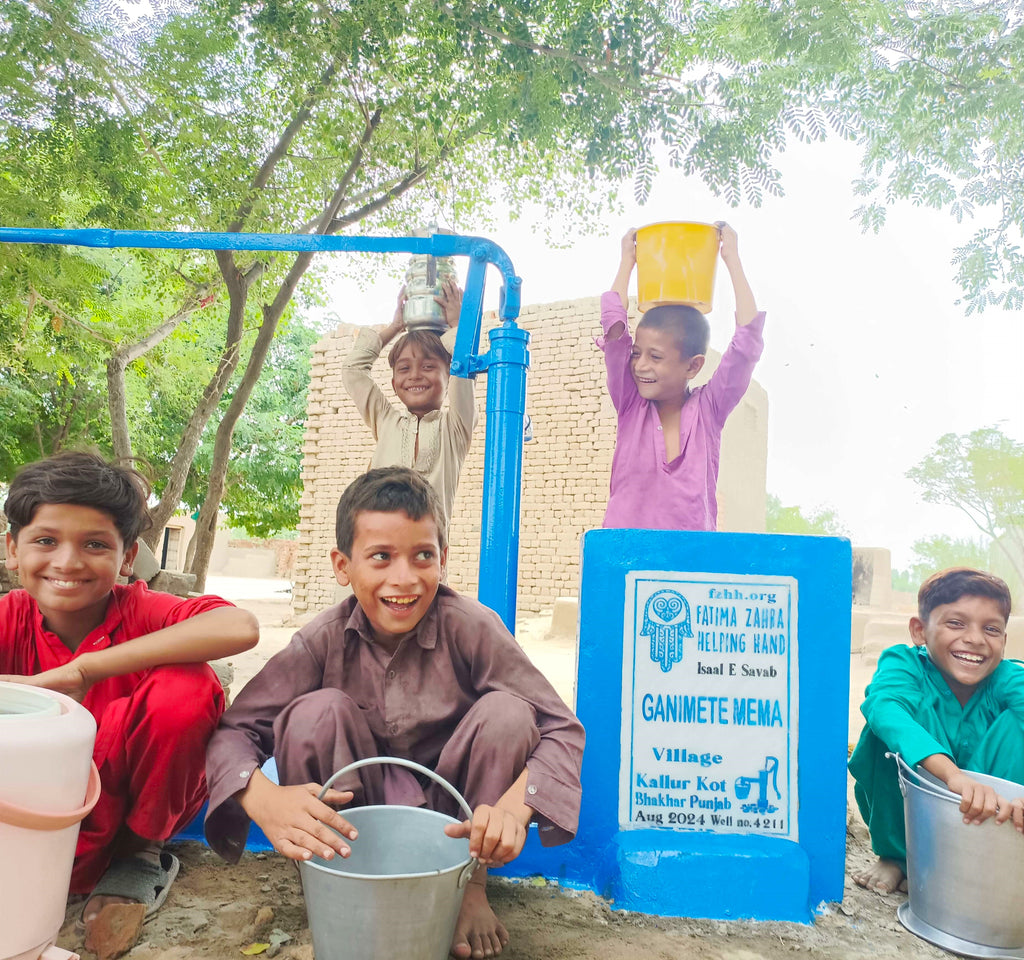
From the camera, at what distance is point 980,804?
165 centimetres

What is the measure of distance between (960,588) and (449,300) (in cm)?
180

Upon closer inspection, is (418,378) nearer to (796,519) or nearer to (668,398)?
(668,398)

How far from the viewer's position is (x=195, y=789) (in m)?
1.73

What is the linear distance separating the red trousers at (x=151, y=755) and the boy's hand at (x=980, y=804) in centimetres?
155

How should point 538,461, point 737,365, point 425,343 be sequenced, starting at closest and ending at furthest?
Result: point 737,365 < point 425,343 < point 538,461

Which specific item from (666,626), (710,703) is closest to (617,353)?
(666,626)

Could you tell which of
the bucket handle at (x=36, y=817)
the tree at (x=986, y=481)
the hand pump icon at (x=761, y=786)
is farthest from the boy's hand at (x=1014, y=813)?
the tree at (x=986, y=481)

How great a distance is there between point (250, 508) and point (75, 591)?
14780 mm

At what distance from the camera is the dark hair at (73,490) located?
5.73ft

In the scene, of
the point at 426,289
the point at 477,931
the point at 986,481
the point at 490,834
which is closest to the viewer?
the point at 490,834

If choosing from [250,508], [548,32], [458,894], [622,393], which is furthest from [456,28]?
[250,508]

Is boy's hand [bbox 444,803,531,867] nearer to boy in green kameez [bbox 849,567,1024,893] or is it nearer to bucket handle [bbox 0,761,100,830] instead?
bucket handle [bbox 0,761,100,830]

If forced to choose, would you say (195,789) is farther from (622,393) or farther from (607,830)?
(622,393)

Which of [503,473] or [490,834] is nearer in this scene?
[490,834]
